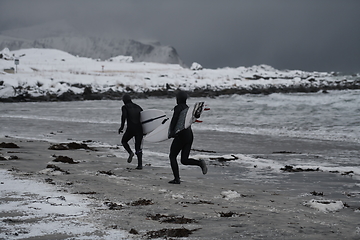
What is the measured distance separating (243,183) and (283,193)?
3.80 ft

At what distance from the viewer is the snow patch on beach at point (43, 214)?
4664mm

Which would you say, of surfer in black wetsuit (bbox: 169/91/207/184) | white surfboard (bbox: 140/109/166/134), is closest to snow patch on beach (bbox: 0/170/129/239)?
surfer in black wetsuit (bbox: 169/91/207/184)

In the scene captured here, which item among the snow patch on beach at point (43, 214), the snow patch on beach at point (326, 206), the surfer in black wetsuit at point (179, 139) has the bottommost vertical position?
the snow patch on beach at point (43, 214)

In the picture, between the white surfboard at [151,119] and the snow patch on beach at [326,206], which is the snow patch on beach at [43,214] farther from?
the white surfboard at [151,119]

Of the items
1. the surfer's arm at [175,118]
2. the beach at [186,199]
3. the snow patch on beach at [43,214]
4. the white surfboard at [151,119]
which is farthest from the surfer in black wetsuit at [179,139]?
the snow patch on beach at [43,214]

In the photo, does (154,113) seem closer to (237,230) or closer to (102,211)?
(102,211)

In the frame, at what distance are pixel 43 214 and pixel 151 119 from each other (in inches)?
194

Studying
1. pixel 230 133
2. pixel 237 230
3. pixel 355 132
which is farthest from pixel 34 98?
pixel 237 230

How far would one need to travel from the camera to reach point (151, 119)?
10.1 meters

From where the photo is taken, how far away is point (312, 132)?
20656 mm

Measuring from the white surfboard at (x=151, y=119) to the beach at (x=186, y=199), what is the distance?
953 mm

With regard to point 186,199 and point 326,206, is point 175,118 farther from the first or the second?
point 326,206

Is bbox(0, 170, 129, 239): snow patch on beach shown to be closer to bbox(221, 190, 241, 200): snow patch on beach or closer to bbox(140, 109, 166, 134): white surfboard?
bbox(221, 190, 241, 200): snow patch on beach

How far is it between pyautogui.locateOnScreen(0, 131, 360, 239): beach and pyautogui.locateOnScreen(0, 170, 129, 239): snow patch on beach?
11 mm
